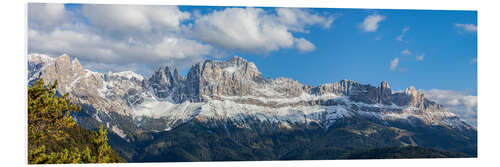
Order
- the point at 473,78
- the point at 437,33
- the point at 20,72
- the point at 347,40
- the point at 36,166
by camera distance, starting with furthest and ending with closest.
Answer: the point at 347,40
the point at 437,33
the point at 473,78
the point at 20,72
the point at 36,166

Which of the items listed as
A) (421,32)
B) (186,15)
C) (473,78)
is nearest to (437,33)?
(421,32)

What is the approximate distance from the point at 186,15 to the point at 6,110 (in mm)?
20584

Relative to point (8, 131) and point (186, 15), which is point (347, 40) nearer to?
point (186, 15)

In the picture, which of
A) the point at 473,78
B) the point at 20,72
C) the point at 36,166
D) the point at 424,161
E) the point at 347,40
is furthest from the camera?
the point at 347,40

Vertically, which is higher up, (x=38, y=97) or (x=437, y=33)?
(x=437, y=33)

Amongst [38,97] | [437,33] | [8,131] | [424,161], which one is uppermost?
[437,33]

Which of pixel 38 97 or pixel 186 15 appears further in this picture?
pixel 186 15

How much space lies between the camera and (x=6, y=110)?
70.5ft

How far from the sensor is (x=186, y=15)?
39281 mm

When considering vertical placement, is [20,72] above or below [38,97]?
above
